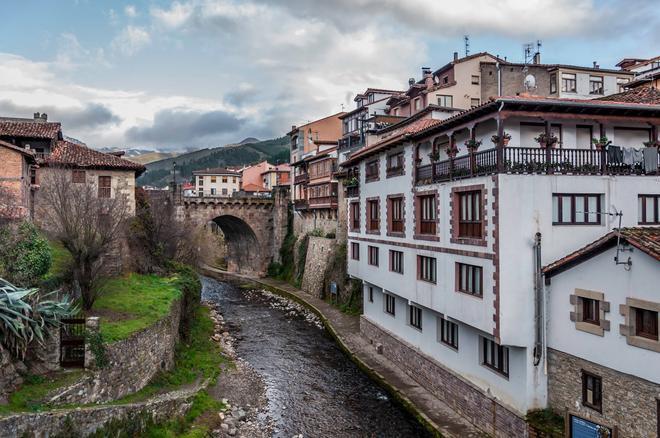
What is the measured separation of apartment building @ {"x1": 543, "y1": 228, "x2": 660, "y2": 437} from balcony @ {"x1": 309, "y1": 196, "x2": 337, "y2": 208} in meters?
32.2

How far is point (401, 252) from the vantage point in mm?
24969

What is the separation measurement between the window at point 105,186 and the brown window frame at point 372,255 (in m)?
19.4

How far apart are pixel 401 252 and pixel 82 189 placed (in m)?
19.8

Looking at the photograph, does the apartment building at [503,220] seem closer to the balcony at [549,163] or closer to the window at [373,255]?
the balcony at [549,163]

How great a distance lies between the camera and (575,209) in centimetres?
1681

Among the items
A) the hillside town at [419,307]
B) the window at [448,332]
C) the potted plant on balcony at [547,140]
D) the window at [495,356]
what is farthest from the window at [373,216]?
the potted plant on balcony at [547,140]

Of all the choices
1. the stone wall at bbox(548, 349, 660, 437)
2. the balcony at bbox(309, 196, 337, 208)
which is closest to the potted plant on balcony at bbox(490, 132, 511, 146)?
the stone wall at bbox(548, 349, 660, 437)

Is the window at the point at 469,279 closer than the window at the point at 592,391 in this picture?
No

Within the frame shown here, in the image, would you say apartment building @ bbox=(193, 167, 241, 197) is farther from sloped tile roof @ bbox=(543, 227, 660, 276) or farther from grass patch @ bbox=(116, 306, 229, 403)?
sloped tile roof @ bbox=(543, 227, 660, 276)

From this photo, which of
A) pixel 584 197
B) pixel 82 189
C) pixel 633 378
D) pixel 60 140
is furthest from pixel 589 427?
pixel 60 140

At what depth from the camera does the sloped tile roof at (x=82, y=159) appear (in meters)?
35.4

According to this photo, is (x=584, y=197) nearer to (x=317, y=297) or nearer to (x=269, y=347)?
(x=269, y=347)

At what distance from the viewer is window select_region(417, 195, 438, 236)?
71.2ft

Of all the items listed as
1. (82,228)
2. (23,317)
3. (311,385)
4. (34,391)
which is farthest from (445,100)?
(34,391)
